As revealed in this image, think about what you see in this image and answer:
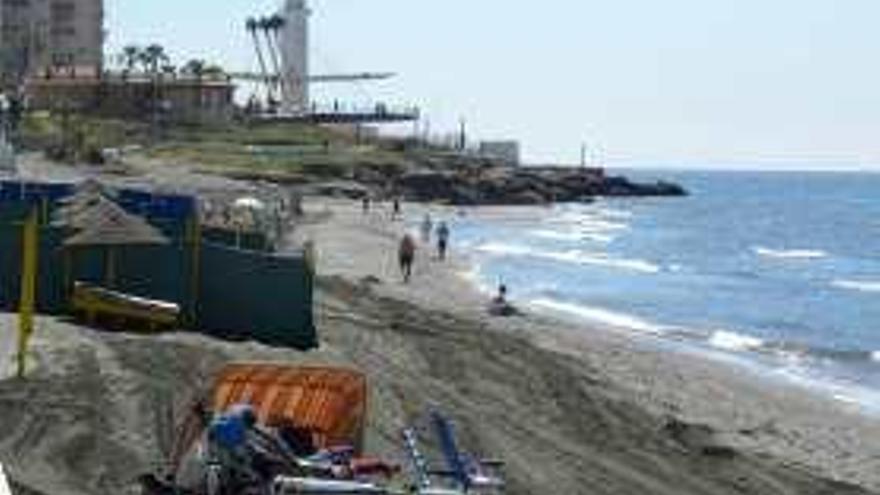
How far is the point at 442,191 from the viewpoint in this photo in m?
122

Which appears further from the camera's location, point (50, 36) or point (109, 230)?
point (50, 36)

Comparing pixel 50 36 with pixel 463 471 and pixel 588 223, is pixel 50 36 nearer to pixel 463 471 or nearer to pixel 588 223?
pixel 588 223

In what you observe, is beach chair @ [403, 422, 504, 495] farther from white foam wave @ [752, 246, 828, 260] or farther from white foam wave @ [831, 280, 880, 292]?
white foam wave @ [752, 246, 828, 260]

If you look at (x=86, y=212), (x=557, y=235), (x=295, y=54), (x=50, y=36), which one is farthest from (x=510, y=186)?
(x=86, y=212)

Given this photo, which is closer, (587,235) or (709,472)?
(709,472)

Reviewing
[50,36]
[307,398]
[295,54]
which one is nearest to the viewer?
[307,398]

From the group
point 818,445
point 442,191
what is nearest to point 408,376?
point 818,445

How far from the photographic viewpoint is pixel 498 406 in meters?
23.7

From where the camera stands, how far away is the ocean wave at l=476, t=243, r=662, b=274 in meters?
76.6

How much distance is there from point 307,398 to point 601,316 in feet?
112

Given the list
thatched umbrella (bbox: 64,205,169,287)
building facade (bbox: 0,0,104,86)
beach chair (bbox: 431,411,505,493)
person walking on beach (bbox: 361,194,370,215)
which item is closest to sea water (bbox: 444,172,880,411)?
person walking on beach (bbox: 361,194,370,215)

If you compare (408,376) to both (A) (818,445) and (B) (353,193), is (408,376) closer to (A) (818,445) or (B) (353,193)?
(A) (818,445)

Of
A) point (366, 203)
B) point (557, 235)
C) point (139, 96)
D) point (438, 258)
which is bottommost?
point (557, 235)

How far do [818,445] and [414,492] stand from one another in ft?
48.8
